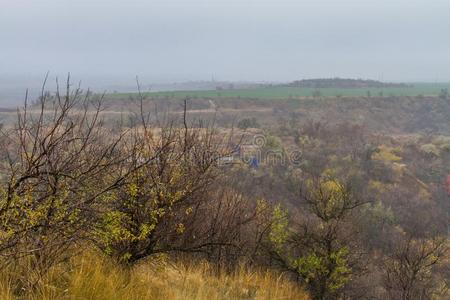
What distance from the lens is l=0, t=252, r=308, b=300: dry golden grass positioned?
384cm

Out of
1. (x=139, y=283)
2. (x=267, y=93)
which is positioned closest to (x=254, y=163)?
(x=139, y=283)

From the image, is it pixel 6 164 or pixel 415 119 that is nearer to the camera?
pixel 6 164

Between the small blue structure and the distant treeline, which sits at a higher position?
the distant treeline

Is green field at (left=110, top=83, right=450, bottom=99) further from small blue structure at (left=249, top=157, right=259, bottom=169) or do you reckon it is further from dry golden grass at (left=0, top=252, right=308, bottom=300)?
dry golden grass at (left=0, top=252, right=308, bottom=300)

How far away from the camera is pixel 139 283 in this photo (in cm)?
450

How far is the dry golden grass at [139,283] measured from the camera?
3.84 meters

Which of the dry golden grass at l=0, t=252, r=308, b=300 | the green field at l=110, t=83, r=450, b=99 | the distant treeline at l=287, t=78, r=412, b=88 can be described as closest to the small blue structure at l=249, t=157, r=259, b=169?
the dry golden grass at l=0, t=252, r=308, b=300

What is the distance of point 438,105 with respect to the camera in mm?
96062

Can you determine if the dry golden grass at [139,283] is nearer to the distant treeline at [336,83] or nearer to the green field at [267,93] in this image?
the green field at [267,93]

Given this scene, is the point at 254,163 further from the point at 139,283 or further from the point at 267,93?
the point at 267,93

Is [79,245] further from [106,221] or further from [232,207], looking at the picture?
[232,207]

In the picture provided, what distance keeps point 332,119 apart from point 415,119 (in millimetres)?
21754

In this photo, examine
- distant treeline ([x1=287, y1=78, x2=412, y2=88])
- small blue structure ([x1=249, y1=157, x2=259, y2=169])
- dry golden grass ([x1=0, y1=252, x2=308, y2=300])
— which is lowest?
small blue structure ([x1=249, y1=157, x2=259, y2=169])

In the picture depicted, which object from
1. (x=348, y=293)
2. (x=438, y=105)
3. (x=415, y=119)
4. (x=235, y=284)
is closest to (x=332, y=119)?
(x=415, y=119)
